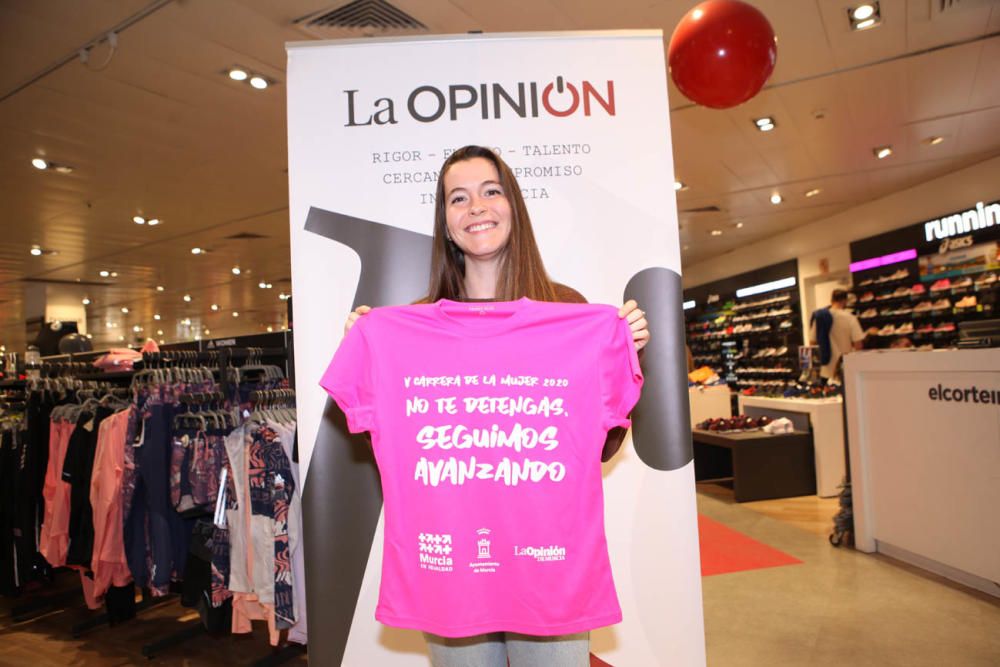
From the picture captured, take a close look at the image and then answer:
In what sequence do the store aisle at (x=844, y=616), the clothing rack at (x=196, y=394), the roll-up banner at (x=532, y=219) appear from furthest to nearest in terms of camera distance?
the clothing rack at (x=196, y=394) → the store aisle at (x=844, y=616) → the roll-up banner at (x=532, y=219)

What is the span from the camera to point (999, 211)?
746 centimetres

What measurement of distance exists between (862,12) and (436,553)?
15.7 feet

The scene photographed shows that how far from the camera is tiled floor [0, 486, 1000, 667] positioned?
105 inches

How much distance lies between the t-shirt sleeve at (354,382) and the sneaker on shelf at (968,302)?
9.11m

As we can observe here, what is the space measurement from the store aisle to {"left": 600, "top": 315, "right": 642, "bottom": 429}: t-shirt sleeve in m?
1.96

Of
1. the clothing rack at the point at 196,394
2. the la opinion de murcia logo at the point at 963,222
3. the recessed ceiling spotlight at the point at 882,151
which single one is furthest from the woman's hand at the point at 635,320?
the la opinion de murcia logo at the point at 963,222

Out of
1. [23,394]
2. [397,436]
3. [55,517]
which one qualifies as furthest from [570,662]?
[23,394]

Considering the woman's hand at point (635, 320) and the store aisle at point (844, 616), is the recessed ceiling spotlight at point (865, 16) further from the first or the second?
the woman's hand at point (635, 320)

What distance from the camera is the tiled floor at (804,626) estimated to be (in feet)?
8.77

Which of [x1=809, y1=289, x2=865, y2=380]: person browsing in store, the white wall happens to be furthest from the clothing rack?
the white wall

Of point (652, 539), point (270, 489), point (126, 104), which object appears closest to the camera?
point (652, 539)

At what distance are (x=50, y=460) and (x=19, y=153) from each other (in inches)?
163

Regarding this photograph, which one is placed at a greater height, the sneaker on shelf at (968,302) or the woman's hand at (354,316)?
the sneaker on shelf at (968,302)

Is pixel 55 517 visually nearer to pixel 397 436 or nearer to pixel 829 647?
pixel 397 436
